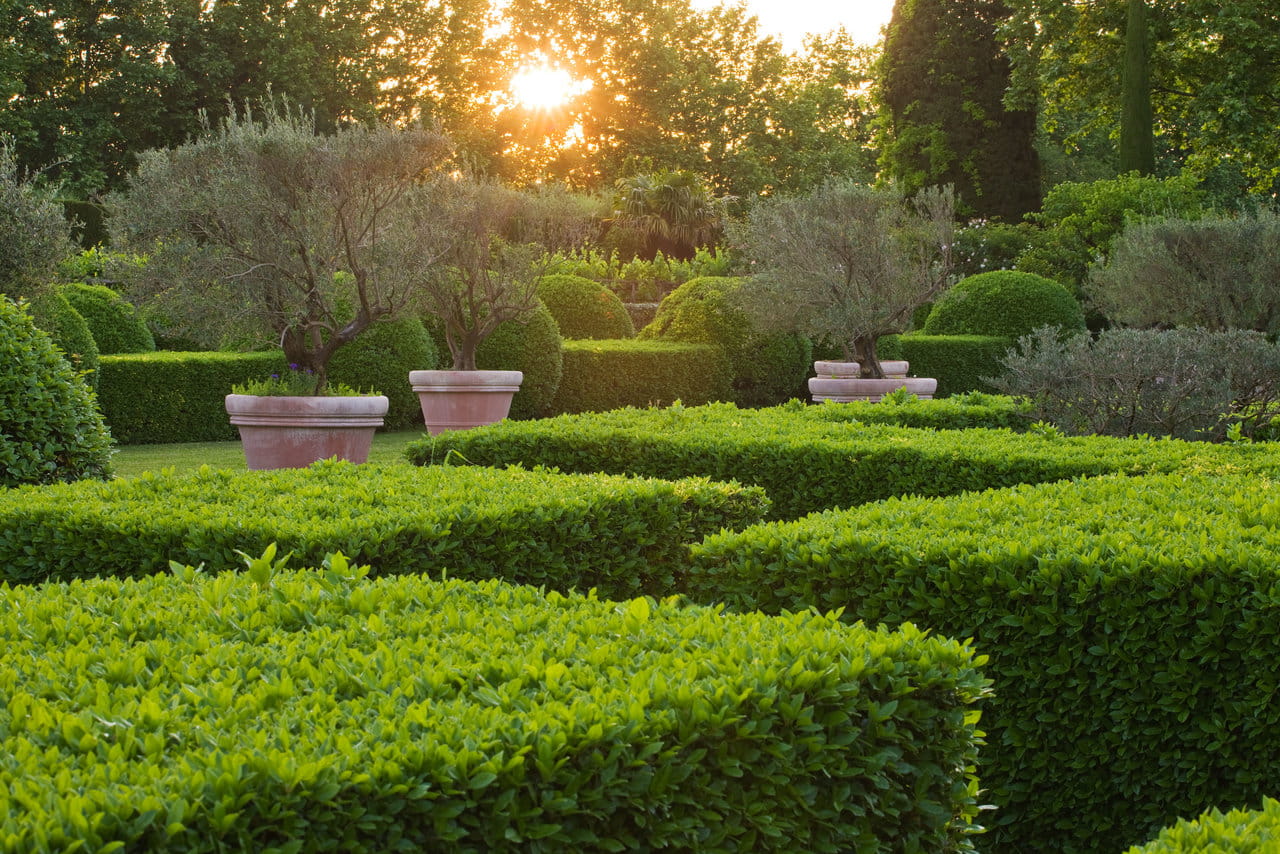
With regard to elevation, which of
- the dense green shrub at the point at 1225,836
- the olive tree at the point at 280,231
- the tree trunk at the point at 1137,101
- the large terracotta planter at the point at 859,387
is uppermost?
the tree trunk at the point at 1137,101

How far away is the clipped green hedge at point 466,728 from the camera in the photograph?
1818mm

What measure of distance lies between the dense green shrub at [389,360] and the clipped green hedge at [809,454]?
8.23 metres

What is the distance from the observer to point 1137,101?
91.0 ft

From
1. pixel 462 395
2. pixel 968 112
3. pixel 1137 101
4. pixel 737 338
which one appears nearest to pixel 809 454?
pixel 462 395

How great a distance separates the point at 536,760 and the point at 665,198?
32171 millimetres

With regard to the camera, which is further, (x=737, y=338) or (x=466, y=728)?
(x=737, y=338)

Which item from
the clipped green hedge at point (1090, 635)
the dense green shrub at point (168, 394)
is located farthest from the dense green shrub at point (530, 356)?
the clipped green hedge at point (1090, 635)

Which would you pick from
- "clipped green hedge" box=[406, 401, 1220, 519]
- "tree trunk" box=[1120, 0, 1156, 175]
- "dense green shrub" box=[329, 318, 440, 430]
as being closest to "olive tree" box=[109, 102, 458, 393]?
"dense green shrub" box=[329, 318, 440, 430]

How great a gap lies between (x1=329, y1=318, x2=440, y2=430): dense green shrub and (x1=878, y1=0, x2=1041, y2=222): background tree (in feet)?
72.9

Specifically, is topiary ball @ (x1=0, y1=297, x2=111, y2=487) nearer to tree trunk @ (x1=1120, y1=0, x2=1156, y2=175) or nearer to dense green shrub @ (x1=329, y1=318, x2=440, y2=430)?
dense green shrub @ (x1=329, y1=318, x2=440, y2=430)

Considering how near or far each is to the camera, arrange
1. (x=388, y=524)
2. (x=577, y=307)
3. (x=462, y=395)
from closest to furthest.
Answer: (x=388, y=524) → (x=462, y=395) → (x=577, y=307)

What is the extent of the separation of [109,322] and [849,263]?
1062cm

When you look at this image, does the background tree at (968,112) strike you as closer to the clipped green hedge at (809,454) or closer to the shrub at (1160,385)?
the shrub at (1160,385)

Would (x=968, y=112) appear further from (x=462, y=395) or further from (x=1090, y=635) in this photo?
(x=1090, y=635)
